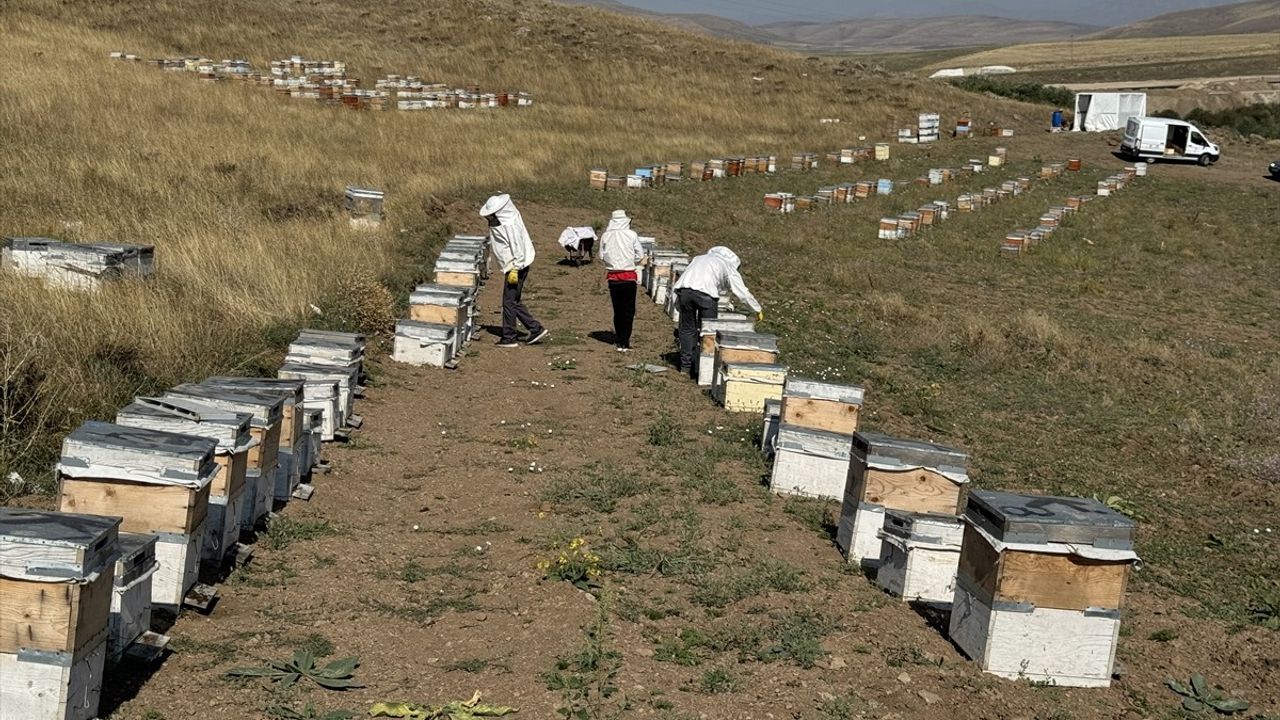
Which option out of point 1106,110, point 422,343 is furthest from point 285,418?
point 1106,110

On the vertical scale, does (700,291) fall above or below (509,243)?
below

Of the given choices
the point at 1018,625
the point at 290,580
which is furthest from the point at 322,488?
the point at 1018,625

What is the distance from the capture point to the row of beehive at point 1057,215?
28.0 metres

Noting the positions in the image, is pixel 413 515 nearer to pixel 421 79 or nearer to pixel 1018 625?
pixel 1018 625

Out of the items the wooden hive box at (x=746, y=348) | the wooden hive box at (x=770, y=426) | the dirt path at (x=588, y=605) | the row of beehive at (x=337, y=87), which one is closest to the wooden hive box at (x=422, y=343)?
the dirt path at (x=588, y=605)

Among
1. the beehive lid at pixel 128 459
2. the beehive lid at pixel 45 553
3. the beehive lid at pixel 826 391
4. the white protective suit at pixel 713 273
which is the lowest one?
the beehive lid at pixel 45 553

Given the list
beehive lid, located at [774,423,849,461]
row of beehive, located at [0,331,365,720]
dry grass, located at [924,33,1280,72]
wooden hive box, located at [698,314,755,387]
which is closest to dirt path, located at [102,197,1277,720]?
row of beehive, located at [0,331,365,720]

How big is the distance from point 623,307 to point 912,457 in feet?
24.8

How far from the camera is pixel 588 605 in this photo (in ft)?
24.1

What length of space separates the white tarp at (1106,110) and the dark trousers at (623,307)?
4549 cm

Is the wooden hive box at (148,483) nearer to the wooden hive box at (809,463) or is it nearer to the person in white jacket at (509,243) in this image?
the wooden hive box at (809,463)

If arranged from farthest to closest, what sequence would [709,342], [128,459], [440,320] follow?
[440,320], [709,342], [128,459]

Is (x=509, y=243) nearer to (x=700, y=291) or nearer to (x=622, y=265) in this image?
(x=622, y=265)

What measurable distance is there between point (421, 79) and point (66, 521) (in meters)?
46.1
